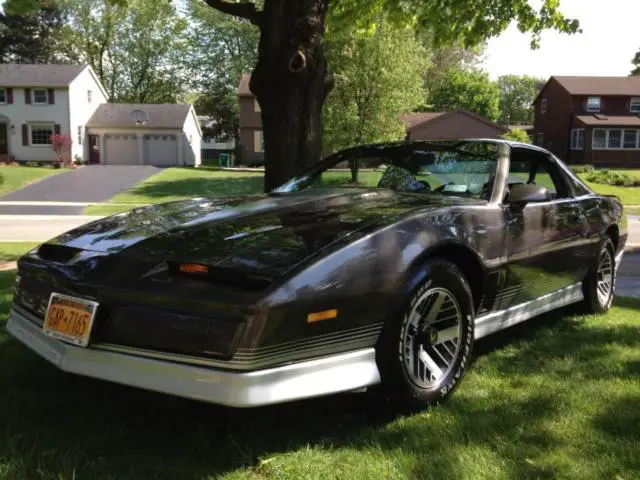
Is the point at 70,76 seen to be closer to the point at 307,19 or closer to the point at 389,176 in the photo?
the point at 307,19

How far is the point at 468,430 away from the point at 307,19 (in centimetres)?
476

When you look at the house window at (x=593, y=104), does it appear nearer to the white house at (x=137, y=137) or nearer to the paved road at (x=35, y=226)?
the white house at (x=137, y=137)

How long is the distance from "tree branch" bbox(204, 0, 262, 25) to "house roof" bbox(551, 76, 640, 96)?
42005 millimetres

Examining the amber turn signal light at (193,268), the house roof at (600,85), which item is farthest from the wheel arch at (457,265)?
the house roof at (600,85)

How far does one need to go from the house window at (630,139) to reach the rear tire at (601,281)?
138 ft

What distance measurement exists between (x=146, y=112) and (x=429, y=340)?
4366cm

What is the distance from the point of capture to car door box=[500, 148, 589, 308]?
3.65m

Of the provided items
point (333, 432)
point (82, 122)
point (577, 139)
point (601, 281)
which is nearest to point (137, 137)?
point (82, 122)

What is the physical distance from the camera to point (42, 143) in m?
39.2

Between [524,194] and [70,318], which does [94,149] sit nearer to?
[524,194]

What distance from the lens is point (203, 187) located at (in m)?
29.7

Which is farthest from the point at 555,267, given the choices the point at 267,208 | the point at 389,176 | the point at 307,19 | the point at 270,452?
the point at 307,19

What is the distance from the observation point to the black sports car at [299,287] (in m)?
2.34

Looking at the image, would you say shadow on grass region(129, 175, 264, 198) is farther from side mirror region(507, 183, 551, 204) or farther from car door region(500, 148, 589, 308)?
side mirror region(507, 183, 551, 204)
